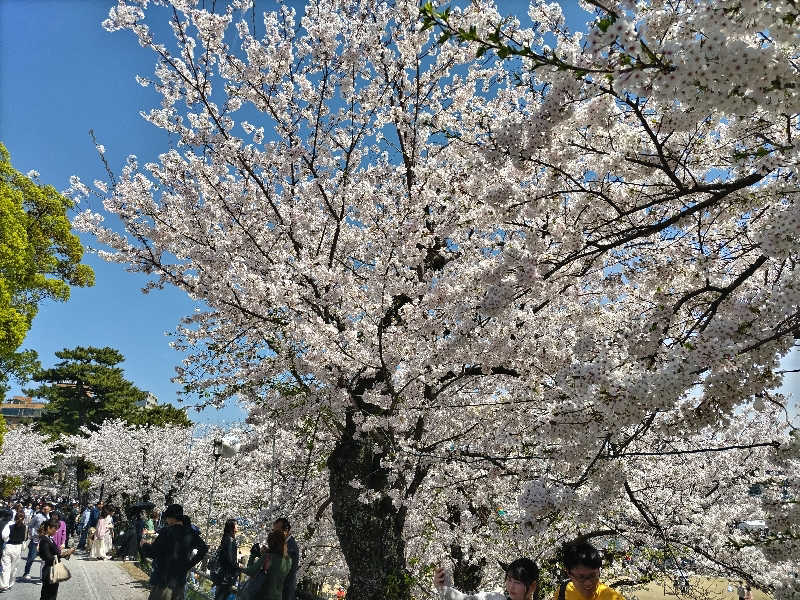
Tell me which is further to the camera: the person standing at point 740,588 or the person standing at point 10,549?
the person standing at point 10,549

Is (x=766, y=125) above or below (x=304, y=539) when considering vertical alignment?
above

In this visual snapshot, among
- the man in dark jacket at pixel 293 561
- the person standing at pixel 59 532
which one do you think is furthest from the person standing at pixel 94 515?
the man in dark jacket at pixel 293 561

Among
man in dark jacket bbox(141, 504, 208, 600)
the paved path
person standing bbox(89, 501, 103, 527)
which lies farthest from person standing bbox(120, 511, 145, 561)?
man in dark jacket bbox(141, 504, 208, 600)

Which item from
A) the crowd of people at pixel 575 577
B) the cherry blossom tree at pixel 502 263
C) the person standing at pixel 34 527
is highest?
the cherry blossom tree at pixel 502 263

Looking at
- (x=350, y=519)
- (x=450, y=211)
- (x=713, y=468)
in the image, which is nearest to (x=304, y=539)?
(x=350, y=519)

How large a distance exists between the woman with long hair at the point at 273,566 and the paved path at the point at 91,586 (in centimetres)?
654

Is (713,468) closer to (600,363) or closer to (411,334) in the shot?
(411,334)

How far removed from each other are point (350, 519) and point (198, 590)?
15.2 ft

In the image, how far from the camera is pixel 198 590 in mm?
8992

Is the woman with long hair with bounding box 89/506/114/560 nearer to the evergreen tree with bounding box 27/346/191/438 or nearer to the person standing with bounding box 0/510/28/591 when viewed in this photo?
the person standing with bounding box 0/510/28/591

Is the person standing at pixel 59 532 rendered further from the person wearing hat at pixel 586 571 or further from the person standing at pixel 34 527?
the person wearing hat at pixel 586 571

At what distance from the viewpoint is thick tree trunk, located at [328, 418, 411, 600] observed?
6.18m

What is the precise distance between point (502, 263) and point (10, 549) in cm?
1175

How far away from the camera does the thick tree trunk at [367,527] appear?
20.3 ft
